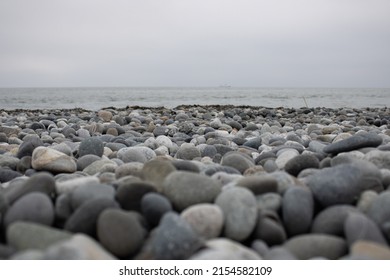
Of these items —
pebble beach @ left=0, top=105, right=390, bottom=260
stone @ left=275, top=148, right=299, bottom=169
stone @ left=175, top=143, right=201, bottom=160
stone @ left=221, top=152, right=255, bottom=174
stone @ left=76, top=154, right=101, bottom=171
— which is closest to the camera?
pebble beach @ left=0, top=105, right=390, bottom=260

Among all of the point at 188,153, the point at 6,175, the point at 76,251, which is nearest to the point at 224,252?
the point at 76,251

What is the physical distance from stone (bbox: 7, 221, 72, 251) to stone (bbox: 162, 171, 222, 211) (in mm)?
420

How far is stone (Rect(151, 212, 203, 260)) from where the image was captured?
1163 millimetres

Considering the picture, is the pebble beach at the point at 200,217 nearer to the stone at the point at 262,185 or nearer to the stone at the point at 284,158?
the stone at the point at 262,185

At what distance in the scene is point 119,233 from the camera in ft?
3.99

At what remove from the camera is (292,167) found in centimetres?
211

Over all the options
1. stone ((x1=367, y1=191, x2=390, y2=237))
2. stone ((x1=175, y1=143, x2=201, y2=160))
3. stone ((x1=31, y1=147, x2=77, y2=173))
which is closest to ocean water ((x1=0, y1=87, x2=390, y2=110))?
stone ((x1=175, y1=143, x2=201, y2=160))

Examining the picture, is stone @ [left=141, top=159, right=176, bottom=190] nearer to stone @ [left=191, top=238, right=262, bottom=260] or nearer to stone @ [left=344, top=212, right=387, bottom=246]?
stone @ [left=191, top=238, right=262, bottom=260]

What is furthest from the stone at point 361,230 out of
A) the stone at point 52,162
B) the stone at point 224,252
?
the stone at point 52,162

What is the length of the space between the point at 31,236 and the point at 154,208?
1.38ft

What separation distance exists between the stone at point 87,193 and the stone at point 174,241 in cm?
34

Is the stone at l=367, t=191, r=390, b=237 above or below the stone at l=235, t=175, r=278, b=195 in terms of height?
below

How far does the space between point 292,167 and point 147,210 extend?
3.49 ft

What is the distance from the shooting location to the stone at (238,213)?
4.24ft
